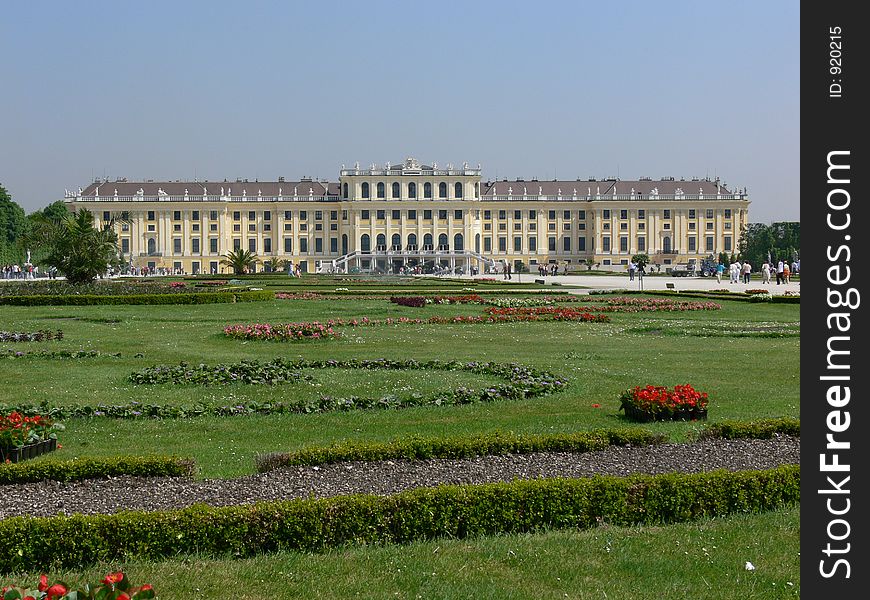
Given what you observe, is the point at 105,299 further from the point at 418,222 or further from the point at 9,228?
the point at 418,222

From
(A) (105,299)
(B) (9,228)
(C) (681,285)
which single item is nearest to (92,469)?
(A) (105,299)

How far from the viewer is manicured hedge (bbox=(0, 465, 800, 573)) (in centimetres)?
498

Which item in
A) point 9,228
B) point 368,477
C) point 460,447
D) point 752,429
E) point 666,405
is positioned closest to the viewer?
point 368,477

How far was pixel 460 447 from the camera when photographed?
23.3 feet

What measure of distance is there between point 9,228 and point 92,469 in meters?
80.5

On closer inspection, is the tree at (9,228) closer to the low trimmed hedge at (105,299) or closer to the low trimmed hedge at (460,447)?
the low trimmed hedge at (105,299)

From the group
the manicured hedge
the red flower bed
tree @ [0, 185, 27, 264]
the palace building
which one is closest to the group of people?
the red flower bed

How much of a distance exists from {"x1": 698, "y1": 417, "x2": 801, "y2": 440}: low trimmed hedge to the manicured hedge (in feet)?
5.38

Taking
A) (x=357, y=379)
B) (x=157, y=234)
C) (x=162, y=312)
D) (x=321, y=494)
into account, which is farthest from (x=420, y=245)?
(x=321, y=494)

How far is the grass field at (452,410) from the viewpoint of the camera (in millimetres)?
4727

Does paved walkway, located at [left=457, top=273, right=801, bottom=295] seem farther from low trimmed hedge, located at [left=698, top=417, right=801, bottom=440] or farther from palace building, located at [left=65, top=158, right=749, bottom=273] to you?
palace building, located at [left=65, top=158, right=749, bottom=273]

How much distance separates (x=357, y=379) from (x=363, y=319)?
8442mm

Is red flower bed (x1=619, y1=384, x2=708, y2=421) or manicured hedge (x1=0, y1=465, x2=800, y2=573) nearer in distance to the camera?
manicured hedge (x1=0, y1=465, x2=800, y2=573)
